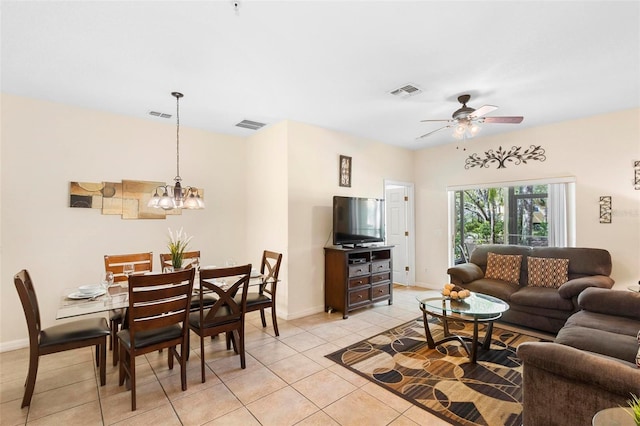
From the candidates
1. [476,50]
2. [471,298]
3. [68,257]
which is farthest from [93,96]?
[471,298]

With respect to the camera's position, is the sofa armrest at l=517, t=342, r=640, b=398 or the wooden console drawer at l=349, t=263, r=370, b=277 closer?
the sofa armrest at l=517, t=342, r=640, b=398

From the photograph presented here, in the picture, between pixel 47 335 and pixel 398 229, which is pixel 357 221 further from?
pixel 47 335

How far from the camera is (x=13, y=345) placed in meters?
3.31

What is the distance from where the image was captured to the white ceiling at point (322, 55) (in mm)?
Answer: 2047

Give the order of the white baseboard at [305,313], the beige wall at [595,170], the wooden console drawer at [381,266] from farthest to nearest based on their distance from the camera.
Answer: the wooden console drawer at [381,266]
the white baseboard at [305,313]
the beige wall at [595,170]

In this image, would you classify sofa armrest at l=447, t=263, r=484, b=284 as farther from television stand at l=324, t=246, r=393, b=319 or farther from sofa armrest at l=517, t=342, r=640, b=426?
sofa armrest at l=517, t=342, r=640, b=426

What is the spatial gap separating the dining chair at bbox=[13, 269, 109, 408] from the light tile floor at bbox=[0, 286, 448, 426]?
0.24 m

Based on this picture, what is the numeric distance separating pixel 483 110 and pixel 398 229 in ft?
11.6

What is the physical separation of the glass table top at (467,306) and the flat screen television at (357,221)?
157cm

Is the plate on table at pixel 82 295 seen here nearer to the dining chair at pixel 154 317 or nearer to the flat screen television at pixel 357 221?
the dining chair at pixel 154 317

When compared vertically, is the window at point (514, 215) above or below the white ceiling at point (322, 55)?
below

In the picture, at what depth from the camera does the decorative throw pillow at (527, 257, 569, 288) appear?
12.7ft

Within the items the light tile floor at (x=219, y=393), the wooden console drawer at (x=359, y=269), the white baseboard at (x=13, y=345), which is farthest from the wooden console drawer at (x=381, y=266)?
the white baseboard at (x=13, y=345)

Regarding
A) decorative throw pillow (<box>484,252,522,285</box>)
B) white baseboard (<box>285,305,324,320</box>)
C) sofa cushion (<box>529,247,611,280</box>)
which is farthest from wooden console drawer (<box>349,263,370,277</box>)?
sofa cushion (<box>529,247,611,280</box>)
